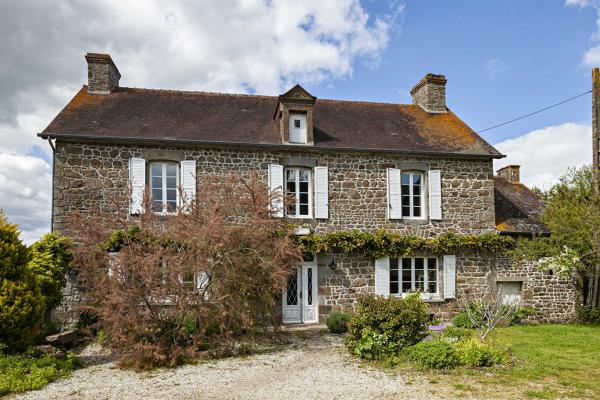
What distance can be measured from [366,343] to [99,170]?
799 centimetres

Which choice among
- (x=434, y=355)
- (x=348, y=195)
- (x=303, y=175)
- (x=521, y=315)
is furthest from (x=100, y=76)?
(x=521, y=315)

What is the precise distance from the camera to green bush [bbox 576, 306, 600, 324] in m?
13.2

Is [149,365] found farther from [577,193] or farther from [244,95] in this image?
[577,193]

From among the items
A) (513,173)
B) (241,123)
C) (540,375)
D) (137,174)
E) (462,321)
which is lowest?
(462,321)

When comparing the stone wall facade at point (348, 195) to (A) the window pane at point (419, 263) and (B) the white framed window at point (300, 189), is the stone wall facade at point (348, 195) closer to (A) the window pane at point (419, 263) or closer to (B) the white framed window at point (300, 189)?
(B) the white framed window at point (300, 189)

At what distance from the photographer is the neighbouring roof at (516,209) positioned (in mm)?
13204

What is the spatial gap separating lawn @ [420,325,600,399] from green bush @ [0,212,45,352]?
684cm

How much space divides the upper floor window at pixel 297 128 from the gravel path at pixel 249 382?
20.5 ft

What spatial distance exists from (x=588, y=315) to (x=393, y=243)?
21.6 ft

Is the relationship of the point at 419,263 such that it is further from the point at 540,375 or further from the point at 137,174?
the point at 137,174

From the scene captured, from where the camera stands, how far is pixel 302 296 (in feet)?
39.9

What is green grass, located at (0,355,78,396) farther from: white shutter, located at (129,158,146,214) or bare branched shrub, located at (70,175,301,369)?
white shutter, located at (129,158,146,214)

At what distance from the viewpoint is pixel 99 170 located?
1140cm

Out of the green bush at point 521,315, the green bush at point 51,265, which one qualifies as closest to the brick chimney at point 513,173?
the green bush at point 521,315
